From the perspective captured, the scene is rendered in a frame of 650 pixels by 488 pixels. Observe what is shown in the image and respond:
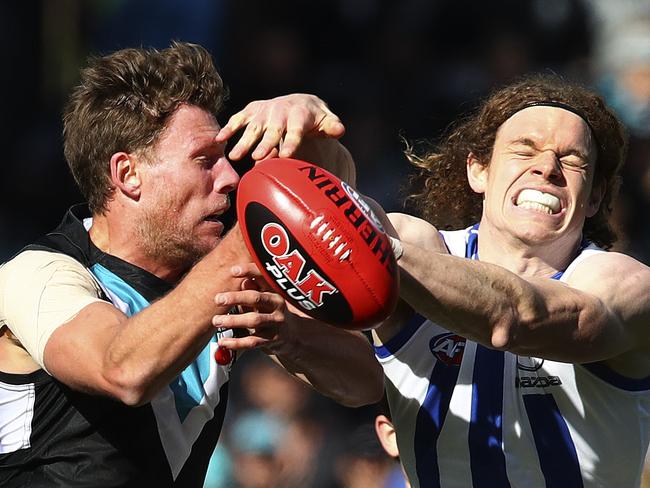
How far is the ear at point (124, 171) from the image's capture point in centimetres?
401

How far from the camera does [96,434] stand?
12.0ft

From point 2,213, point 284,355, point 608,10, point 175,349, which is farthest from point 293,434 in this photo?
point 608,10

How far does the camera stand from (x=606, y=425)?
3.97 meters

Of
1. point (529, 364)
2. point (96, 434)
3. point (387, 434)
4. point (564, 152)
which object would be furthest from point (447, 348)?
point (96, 434)

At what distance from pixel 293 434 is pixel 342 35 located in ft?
10.4

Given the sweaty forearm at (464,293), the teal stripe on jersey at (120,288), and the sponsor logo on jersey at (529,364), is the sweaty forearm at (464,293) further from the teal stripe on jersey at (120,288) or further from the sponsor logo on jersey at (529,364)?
the teal stripe on jersey at (120,288)

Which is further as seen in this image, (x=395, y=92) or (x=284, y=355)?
(x=395, y=92)

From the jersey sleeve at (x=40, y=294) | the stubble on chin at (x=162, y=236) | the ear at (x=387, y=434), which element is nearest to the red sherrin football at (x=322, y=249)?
the jersey sleeve at (x=40, y=294)

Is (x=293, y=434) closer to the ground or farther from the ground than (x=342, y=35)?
closer to the ground

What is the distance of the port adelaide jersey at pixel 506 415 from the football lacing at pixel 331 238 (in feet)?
3.36

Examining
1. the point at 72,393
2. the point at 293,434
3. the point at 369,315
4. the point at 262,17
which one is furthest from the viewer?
the point at 262,17

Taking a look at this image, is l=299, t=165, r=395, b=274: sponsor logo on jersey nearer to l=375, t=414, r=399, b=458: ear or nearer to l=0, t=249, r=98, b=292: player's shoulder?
l=0, t=249, r=98, b=292: player's shoulder

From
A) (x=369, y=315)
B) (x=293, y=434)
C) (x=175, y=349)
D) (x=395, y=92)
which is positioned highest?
(x=369, y=315)

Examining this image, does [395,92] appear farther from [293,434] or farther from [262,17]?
[293,434]
